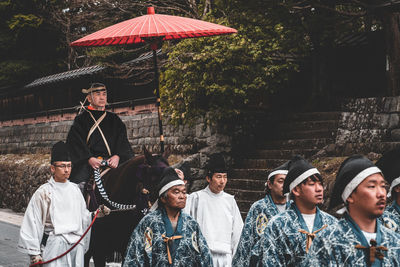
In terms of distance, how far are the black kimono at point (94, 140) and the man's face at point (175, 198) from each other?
2.69m

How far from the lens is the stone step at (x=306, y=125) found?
13.0 m

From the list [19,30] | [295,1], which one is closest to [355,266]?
[295,1]

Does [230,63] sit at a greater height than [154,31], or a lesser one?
greater

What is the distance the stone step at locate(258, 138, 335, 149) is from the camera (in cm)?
1227

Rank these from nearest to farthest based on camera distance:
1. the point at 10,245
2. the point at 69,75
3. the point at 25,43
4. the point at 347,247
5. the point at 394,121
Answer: the point at 347,247 → the point at 394,121 → the point at 10,245 → the point at 69,75 → the point at 25,43

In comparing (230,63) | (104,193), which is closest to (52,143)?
(230,63)

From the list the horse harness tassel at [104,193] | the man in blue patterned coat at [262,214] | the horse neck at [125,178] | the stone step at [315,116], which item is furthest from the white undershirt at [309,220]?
the stone step at [315,116]

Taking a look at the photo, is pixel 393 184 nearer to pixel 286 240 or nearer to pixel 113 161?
pixel 286 240

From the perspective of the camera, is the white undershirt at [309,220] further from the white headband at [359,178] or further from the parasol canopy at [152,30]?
the parasol canopy at [152,30]

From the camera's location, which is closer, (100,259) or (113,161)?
(100,259)

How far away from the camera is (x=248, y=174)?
12.9 meters

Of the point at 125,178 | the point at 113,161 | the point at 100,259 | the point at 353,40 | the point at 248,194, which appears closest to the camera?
the point at 125,178

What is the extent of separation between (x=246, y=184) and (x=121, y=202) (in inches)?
264

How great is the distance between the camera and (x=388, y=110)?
34.1 feet
